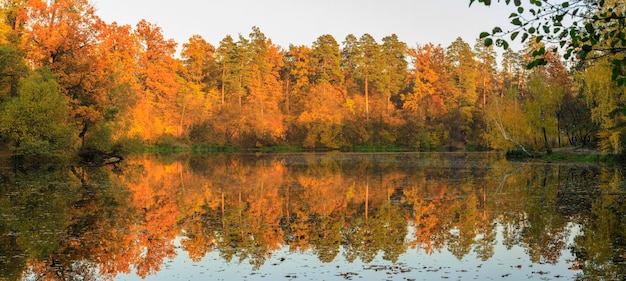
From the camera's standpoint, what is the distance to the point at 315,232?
12.2 metres

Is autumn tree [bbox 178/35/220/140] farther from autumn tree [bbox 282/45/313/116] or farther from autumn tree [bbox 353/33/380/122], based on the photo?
autumn tree [bbox 353/33/380/122]

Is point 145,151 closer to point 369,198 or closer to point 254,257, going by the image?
point 369,198

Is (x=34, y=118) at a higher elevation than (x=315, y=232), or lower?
higher

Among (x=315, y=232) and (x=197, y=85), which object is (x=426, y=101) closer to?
(x=197, y=85)

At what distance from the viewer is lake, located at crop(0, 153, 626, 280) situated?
8.89m

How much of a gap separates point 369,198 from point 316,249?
26.9 ft

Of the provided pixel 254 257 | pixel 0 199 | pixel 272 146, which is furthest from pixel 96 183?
pixel 272 146

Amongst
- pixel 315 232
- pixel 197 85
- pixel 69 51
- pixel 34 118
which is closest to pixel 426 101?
pixel 197 85

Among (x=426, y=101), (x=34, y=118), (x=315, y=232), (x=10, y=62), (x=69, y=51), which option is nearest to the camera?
(x=315, y=232)

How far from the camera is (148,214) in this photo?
15.1 meters

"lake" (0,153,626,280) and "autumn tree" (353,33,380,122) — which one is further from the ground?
"autumn tree" (353,33,380,122)

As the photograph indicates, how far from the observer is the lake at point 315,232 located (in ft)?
29.2

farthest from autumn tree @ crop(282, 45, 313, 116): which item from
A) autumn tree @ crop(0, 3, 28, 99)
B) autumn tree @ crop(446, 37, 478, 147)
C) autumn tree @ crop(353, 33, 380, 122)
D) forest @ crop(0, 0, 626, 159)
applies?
autumn tree @ crop(0, 3, 28, 99)

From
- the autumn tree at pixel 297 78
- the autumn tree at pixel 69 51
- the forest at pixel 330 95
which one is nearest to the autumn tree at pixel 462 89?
the forest at pixel 330 95
